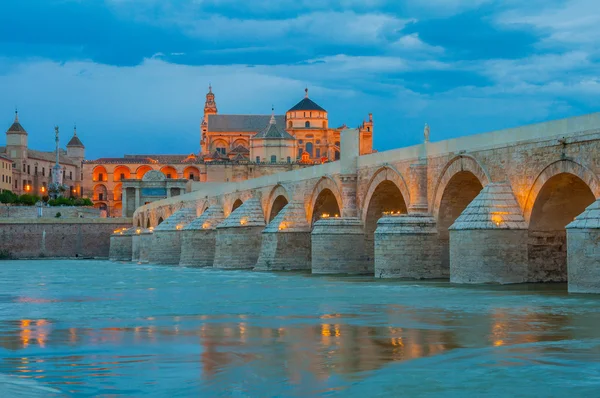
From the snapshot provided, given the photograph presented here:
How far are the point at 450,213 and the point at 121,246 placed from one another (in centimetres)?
4144

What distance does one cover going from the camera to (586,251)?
18391 mm

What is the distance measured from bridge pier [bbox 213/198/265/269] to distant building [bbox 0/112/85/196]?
73.0 m

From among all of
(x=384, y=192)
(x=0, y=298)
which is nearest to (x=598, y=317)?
(x=0, y=298)

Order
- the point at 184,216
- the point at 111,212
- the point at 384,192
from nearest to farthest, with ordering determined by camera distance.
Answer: the point at 384,192, the point at 184,216, the point at 111,212

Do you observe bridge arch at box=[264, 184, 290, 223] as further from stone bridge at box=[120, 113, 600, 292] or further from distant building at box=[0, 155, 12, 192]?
distant building at box=[0, 155, 12, 192]

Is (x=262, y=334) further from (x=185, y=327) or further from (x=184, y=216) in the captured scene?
(x=184, y=216)

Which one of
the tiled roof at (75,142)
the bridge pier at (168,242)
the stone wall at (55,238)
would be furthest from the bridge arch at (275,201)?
the tiled roof at (75,142)

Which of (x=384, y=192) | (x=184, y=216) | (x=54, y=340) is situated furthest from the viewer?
(x=184, y=216)

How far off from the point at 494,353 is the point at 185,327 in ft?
18.2

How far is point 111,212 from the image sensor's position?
369 ft

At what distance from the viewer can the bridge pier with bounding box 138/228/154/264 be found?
54.8 m

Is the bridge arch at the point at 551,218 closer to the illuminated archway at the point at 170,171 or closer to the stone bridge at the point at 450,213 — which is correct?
the stone bridge at the point at 450,213

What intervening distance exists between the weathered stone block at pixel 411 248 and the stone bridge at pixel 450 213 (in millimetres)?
31

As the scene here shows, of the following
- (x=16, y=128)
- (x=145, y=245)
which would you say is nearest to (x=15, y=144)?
(x=16, y=128)
